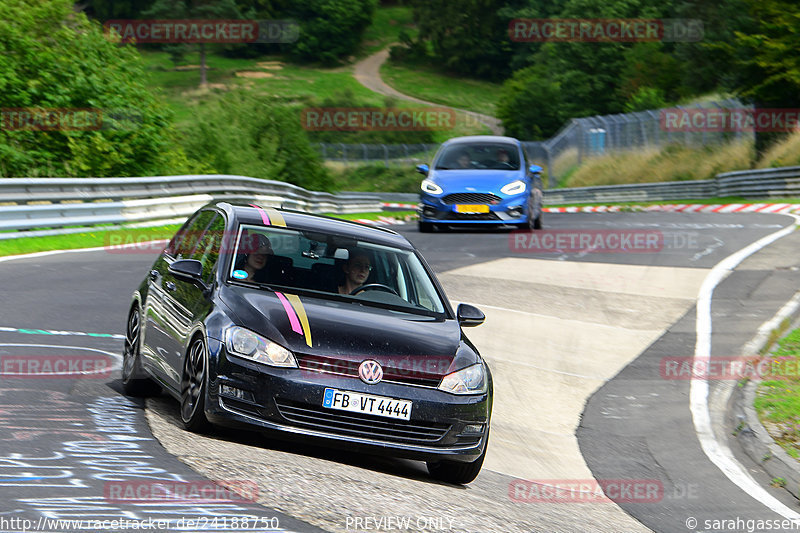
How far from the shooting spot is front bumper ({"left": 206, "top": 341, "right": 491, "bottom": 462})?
671cm

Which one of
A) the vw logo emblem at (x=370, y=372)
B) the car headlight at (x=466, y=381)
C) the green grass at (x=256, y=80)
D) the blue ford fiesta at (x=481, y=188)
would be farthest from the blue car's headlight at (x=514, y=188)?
the green grass at (x=256, y=80)

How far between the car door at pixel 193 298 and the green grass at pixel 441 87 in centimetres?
10579

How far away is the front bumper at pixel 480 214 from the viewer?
74.0ft

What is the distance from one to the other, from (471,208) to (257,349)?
16.2 m

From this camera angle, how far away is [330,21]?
135 metres

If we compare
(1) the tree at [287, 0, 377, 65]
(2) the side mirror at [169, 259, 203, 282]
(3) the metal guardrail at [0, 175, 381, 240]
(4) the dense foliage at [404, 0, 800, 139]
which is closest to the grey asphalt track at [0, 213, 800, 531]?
(2) the side mirror at [169, 259, 203, 282]

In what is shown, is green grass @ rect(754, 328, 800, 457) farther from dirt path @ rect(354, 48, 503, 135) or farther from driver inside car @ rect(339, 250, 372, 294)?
dirt path @ rect(354, 48, 503, 135)

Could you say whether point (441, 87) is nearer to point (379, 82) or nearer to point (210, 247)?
point (379, 82)

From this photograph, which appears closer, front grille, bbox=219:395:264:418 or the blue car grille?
front grille, bbox=219:395:264:418

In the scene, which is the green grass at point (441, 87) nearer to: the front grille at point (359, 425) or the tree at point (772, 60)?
the tree at point (772, 60)

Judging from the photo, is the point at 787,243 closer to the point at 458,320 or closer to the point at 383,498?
the point at 458,320

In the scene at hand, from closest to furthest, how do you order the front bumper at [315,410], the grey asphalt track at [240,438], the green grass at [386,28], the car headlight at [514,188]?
the grey asphalt track at [240,438], the front bumper at [315,410], the car headlight at [514,188], the green grass at [386,28]

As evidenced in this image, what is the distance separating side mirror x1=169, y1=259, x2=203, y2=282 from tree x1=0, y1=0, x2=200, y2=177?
1769cm

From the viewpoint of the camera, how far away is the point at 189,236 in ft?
28.9
